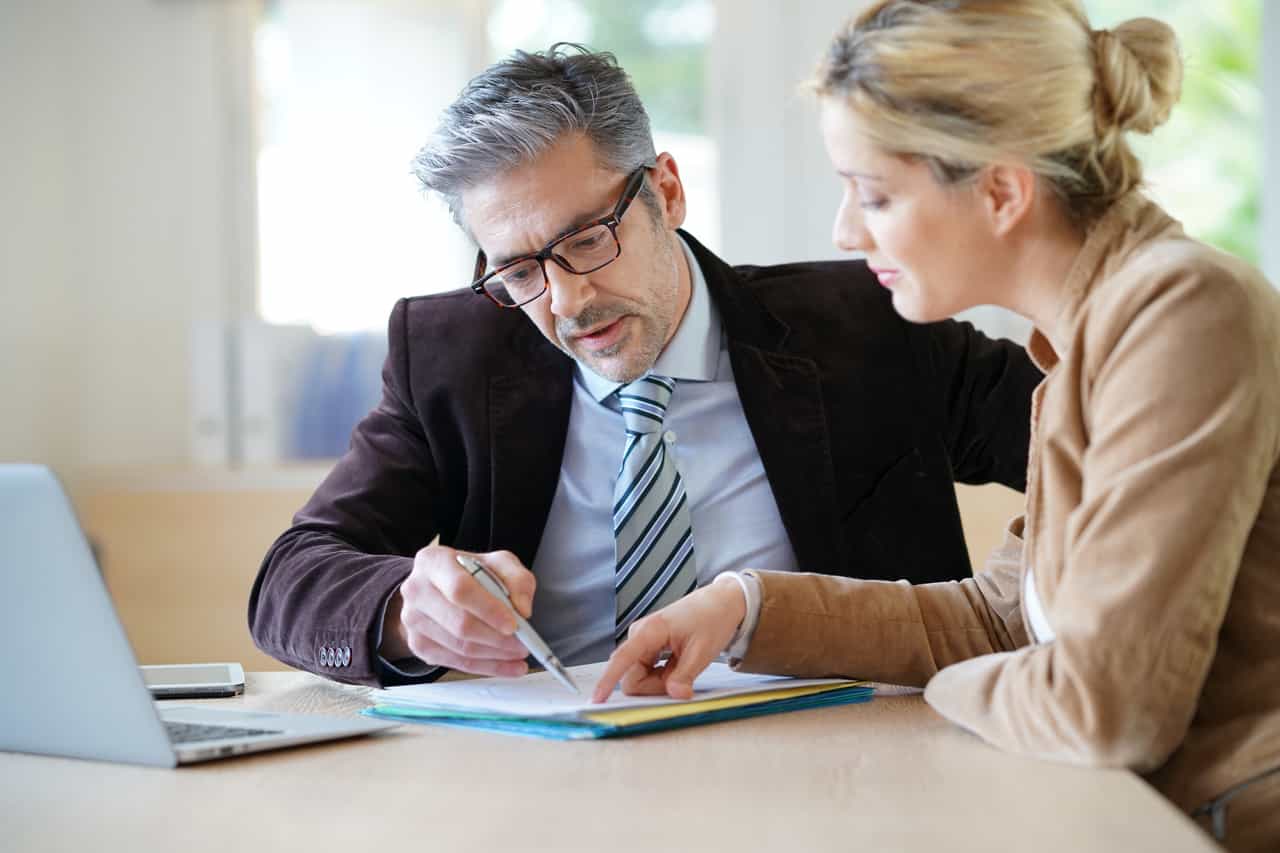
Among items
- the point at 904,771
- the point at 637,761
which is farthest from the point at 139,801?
the point at 904,771

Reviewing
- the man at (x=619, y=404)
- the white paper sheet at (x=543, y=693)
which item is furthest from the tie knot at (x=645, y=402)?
the white paper sheet at (x=543, y=693)

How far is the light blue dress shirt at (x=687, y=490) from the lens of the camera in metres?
1.84

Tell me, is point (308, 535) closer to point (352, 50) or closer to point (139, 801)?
point (139, 801)

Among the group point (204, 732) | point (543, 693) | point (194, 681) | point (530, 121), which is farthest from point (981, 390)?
point (204, 732)

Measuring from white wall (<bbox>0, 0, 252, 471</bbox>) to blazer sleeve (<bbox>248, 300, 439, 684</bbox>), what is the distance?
2139mm

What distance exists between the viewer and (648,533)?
179cm

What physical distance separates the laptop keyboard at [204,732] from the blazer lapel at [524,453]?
2.29ft

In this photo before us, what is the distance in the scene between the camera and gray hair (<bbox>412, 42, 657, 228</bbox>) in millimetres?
1761

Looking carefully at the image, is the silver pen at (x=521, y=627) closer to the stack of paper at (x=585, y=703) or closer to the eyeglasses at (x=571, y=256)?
the stack of paper at (x=585, y=703)

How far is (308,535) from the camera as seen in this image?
5.74ft

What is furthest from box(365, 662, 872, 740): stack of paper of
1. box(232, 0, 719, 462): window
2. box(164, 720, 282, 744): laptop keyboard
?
box(232, 0, 719, 462): window

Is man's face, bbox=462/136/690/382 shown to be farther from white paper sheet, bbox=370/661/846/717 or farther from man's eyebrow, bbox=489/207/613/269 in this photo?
white paper sheet, bbox=370/661/846/717

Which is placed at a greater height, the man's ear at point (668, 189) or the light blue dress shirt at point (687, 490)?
the man's ear at point (668, 189)

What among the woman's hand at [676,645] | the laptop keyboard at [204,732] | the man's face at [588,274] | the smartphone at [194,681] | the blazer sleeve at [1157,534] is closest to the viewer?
the blazer sleeve at [1157,534]
